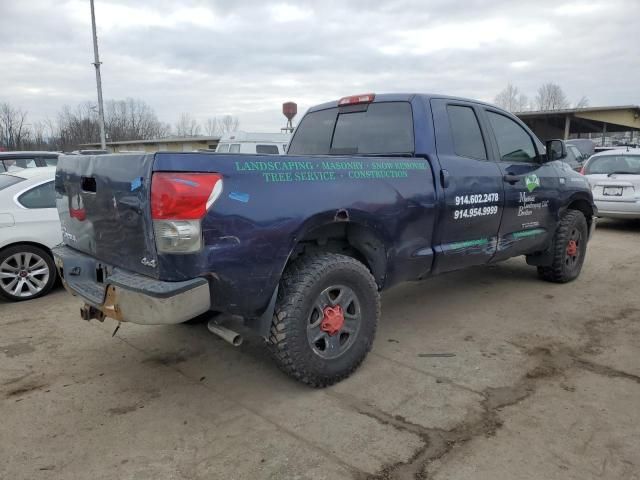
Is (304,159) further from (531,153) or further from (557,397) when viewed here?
(531,153)

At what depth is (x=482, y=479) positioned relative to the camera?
8.00 feet

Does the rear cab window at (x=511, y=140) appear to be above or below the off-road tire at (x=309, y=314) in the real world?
above

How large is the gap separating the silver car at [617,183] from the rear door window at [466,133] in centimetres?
672

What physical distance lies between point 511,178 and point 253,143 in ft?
36.7

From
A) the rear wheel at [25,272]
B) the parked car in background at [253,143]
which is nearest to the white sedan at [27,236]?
the rear wheel at [25,272]

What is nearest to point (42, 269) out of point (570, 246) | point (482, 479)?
point (482, 479)

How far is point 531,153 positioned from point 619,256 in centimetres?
357

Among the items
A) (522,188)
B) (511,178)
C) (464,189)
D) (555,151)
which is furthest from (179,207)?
(555,151)

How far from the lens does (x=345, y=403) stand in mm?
3197

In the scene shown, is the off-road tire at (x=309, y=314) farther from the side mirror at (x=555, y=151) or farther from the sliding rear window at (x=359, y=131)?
the side mirror at (x=555, y=151)

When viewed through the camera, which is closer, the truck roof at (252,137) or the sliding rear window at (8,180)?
the sliding rear window at (8,180)

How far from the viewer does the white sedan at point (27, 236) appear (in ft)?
17.8

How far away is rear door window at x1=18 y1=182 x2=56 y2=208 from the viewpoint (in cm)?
566

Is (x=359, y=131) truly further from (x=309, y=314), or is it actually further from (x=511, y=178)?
(x=309, y=314)
